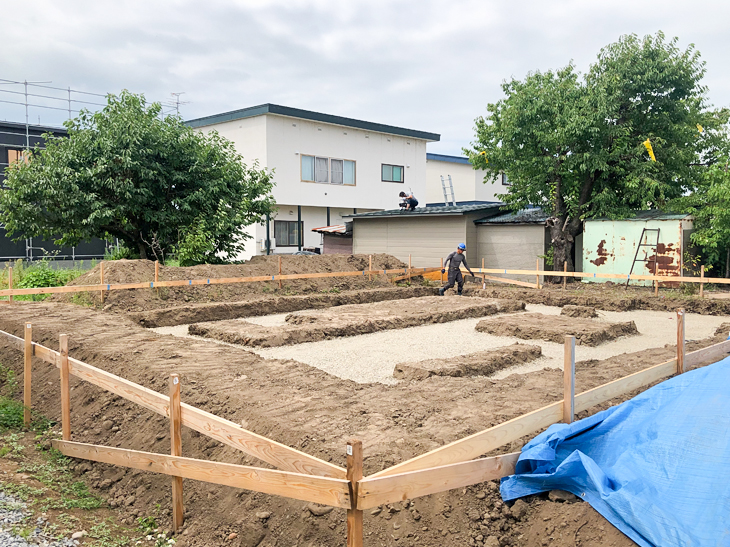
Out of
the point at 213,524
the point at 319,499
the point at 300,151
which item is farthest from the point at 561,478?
the point at 300,151

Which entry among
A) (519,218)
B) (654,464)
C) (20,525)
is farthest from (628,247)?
(20,525)

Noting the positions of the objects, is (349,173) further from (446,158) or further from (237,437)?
(237,437)

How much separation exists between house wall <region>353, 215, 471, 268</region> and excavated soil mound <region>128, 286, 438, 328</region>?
Result: 5.36 metres

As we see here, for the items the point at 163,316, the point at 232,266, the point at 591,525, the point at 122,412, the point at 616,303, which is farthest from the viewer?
the point at 232,266

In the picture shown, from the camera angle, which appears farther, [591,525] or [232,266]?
→ [232,266]

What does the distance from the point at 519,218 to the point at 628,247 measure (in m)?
4.35

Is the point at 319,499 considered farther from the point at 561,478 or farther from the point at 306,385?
the point at 306,385

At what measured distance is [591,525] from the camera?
382 cm

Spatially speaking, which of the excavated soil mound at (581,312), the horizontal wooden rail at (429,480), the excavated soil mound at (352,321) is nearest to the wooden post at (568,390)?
the horizontal wooden rail at (429,480)

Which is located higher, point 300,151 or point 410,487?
point 300,151

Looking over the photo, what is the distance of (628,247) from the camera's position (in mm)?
19812

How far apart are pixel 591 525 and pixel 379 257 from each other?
63.5ft

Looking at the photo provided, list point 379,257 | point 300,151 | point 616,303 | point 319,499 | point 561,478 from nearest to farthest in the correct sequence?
point 319,499 < point 561,478 < point 616,303 < point 379,257 < point 300,151

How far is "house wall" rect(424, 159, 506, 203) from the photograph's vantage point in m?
40.2
